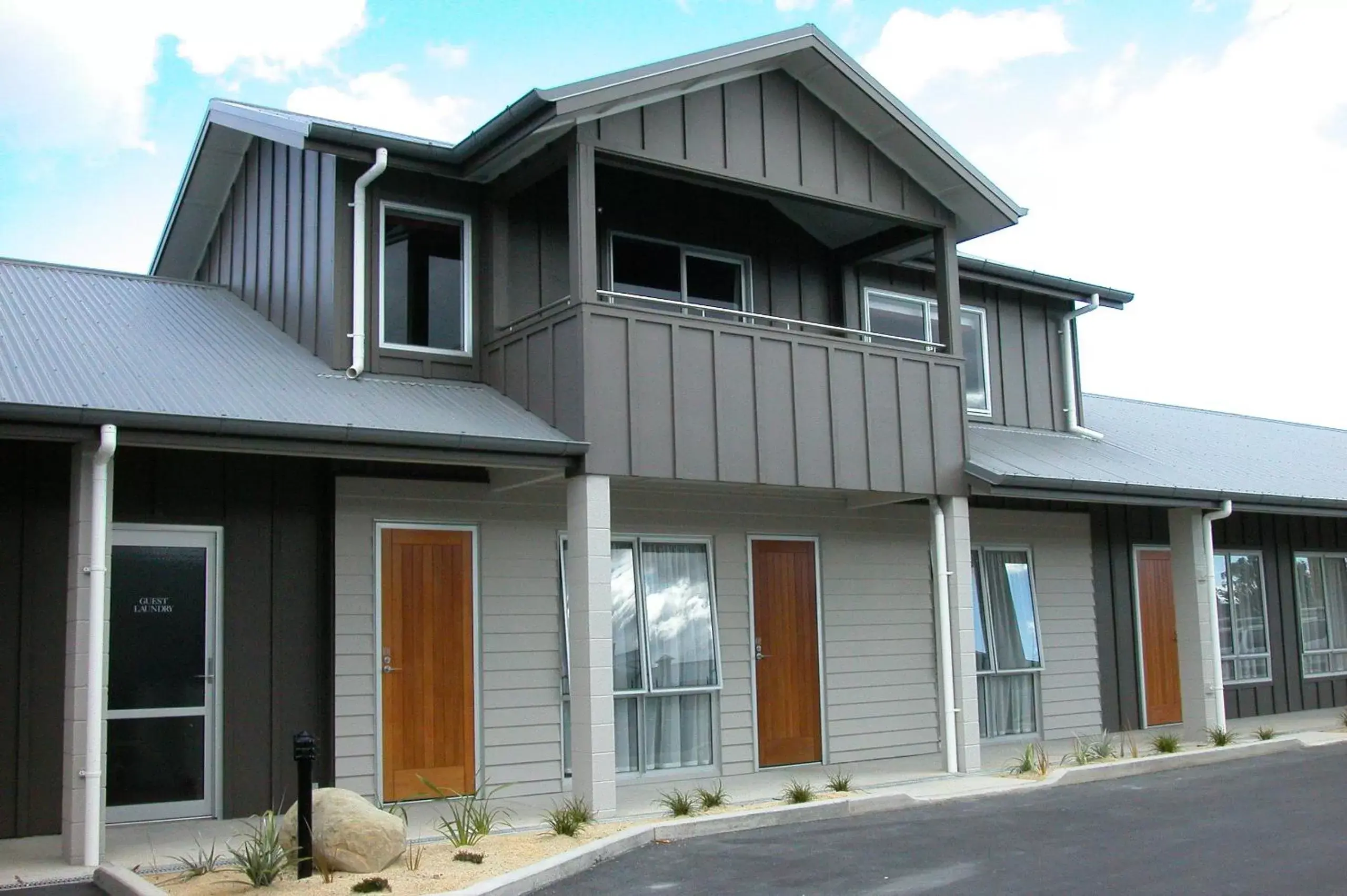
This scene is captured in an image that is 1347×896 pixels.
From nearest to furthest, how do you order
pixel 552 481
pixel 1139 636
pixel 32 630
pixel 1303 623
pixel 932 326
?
pixel 32 630 → pixel 552 481 → pixel 932 326 → pixel 1139 636 → pixel 1303 623

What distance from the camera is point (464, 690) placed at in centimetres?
1123

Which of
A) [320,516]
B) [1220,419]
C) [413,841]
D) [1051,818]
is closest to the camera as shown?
[413,841]

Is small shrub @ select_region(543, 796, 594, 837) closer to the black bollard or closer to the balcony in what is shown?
the black bollard

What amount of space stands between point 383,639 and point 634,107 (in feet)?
15.5

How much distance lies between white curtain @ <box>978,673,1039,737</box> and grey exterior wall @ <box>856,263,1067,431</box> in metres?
3.04

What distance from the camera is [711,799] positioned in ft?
33.6

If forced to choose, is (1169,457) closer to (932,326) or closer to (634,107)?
(932,326)

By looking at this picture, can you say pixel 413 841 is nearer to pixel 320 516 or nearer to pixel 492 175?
pixel 320 516

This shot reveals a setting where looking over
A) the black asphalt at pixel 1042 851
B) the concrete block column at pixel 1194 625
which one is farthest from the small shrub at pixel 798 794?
the concrete block column at pixel 1194 625

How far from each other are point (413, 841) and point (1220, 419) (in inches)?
649

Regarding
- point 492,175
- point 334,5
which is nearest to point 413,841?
point 492,175

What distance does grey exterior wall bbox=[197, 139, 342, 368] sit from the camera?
38.0ft

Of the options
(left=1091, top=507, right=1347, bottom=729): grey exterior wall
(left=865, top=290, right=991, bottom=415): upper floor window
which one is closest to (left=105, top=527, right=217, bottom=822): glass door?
(left=865, top=290, right=991, bottom=415): upper floor window

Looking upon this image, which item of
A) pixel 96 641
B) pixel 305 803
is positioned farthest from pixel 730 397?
pixel 96 641
